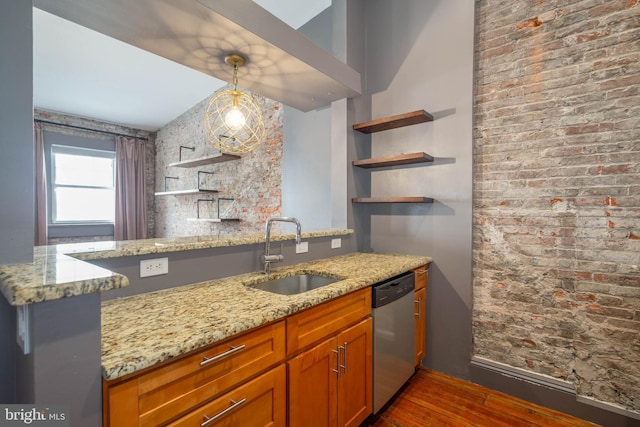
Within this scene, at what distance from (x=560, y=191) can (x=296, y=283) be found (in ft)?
6.22

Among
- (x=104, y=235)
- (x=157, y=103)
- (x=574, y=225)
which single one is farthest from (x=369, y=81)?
(x=104, y=235)

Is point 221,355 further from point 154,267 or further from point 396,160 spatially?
point 396,160

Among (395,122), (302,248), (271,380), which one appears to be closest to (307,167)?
(395,122)

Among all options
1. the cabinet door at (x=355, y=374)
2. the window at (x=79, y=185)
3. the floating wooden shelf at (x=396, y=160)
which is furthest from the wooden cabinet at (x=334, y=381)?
the window at (x=79, y=185)

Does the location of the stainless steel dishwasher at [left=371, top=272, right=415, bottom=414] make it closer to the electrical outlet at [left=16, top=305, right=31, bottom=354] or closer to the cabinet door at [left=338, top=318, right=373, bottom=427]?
the cabinet door at [left=338, top=318, right=373, bottom=427]

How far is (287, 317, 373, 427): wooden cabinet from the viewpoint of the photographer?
4.43ft

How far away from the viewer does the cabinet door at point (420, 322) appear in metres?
2.36

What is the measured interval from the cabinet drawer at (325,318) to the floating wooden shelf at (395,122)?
1485 millimetres

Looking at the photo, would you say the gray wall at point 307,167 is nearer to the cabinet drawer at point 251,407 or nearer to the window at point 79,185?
the cabinet drawer at point 251,407

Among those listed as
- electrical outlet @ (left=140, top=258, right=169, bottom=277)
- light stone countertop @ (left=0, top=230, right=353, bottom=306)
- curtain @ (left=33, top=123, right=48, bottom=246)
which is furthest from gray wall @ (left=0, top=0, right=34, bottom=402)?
curtain @ (left=33, top=123, right=48, bottom=246)

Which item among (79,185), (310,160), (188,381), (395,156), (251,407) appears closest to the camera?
(188,381)

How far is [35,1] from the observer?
156cm

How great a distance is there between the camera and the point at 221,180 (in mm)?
Result: 4766

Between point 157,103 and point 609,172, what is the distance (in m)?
5.78
